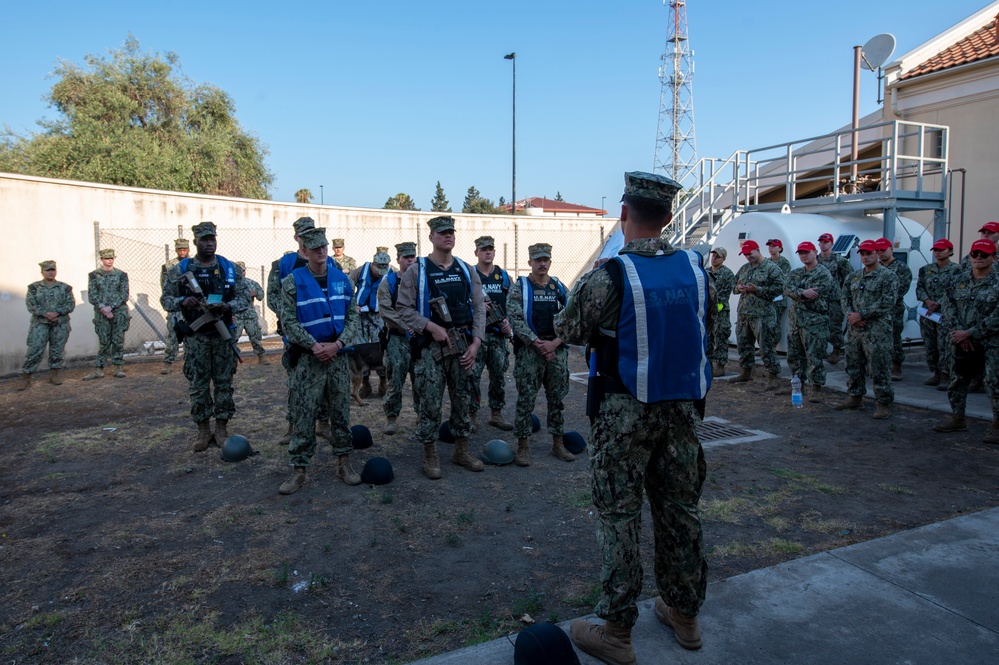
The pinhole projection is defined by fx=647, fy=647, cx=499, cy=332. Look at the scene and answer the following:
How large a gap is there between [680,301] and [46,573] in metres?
4.29

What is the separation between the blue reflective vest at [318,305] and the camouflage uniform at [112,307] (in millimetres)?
7702

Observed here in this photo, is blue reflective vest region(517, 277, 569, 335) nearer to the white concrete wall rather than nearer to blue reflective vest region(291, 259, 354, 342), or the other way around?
blue reflective vest region(291, 259, 354, 342)

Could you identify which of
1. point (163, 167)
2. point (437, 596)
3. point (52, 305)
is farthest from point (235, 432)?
point (163, 167)

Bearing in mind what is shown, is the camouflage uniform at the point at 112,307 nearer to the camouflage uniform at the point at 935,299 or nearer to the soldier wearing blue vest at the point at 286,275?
the soldier wearing blue vest at the point at 286,275

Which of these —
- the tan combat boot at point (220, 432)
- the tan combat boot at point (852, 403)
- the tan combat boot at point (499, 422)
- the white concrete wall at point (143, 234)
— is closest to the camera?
the tan combat boot at point (220, 432)

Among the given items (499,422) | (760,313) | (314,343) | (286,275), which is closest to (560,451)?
(499,422)

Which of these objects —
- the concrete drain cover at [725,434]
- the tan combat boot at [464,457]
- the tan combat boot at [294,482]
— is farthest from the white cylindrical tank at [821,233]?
the tan combat boot at [294,482]

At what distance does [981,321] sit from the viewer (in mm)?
6855

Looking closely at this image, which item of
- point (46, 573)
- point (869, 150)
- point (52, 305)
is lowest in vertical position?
point (46, 573)

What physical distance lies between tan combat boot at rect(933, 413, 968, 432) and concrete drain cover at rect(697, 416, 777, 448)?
6.13ft

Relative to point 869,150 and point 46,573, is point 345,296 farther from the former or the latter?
point 869,150

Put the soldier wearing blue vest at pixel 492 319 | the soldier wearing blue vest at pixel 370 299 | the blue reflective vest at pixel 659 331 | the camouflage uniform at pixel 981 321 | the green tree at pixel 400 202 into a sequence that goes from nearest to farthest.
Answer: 1. the blue reflective vest at pixel 659 331
2. the camouflage uniform at pixel 981 321
3. the soldier wearing blue vest at pixel 492 319
4. the soldier wearing blue vest at pixel 370 299
5. the green tree at pixel 400 202

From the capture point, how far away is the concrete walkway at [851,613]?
303 cm

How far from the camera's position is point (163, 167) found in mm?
23578
